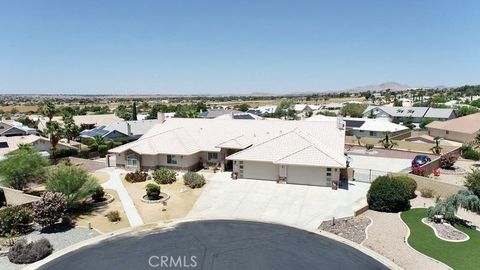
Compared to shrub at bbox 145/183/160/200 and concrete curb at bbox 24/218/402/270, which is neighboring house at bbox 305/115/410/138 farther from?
concrete curb at bbox 24/218/402/270

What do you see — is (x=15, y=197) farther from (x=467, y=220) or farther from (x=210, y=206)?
(x=467, y=220)

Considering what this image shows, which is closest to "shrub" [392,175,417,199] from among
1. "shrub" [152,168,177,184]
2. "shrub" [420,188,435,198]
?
"shrub" [420,188,435,198]

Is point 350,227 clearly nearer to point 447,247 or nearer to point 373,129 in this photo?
point 447,247

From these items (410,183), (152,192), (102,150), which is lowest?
(102,150)

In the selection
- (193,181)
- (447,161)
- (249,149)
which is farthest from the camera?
(447,161)

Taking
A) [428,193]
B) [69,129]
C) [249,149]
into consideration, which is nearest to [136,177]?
[249,149]

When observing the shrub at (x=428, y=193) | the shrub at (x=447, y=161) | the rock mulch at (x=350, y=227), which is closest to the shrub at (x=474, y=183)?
the shrub at (x=428, y=193)
